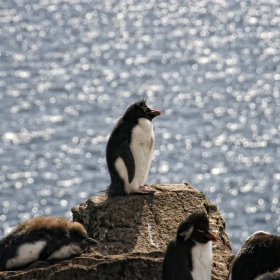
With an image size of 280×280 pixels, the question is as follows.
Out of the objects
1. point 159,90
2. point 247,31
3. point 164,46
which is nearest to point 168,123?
point 159,90

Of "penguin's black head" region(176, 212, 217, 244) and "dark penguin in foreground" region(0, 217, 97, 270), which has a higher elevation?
"penguin's black head" region(176, 212, 217, 244)

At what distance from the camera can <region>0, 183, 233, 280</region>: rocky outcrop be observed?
37.4 feet

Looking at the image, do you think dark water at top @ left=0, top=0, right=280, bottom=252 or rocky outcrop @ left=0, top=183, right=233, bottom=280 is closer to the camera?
rocky outcrop @ left=0, top=183, right=233, bottom=280

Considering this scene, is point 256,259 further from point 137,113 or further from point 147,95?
point 147,95

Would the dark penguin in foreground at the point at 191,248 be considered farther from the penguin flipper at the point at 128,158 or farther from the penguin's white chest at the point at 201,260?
the penguin flipper at the point at 128,158

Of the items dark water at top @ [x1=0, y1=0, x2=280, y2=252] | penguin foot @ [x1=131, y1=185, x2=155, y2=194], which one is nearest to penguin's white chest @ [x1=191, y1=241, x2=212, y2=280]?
penguin foot @ [x1=131, y1=185, x2=155, y2=194]

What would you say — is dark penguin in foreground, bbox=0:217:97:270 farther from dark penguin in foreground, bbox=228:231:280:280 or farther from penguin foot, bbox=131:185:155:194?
dark penguin in foreground, bbox=228:231:280:280

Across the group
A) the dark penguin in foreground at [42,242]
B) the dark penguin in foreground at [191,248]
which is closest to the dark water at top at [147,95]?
the dark penguin in foreground at [42,242]

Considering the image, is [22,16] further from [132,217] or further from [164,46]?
[132,217]

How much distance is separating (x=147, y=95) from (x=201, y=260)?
51.8 metres

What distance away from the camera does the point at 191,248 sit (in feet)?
36.7

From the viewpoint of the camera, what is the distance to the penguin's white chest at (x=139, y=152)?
14.5 meters

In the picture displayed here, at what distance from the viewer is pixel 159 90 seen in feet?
217

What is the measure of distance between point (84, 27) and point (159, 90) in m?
20.2
